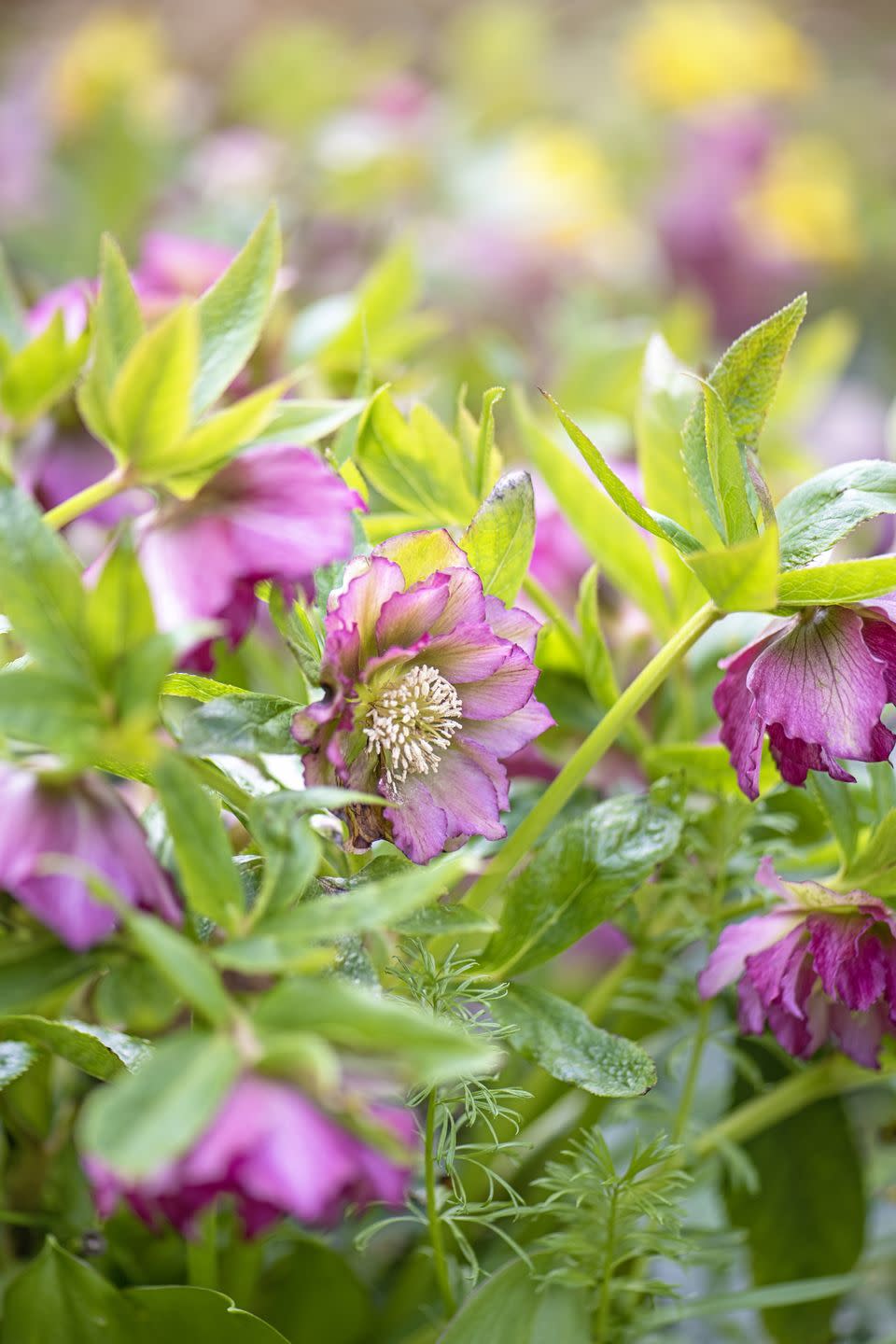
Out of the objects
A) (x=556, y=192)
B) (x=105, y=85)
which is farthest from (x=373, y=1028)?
(x=105, y=85)

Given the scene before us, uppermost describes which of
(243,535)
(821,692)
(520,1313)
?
(243,535)

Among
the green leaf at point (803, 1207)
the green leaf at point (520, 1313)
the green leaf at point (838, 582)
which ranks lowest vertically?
the green leaf at point (803, 1207)

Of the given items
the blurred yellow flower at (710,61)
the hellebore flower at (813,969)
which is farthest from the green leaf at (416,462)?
the blurred yellow flower at (710,61)

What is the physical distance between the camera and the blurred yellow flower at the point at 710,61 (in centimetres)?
137

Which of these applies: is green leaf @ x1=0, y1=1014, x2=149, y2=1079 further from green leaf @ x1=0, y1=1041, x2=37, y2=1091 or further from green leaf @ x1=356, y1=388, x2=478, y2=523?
green leaf @ x1=356, y1=388, x2=478, y2=523

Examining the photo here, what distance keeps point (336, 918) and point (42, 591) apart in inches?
3.5

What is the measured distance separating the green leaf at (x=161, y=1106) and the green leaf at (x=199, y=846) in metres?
0.04

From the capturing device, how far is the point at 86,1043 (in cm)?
30

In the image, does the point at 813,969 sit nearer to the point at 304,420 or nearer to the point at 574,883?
the point at 574,883

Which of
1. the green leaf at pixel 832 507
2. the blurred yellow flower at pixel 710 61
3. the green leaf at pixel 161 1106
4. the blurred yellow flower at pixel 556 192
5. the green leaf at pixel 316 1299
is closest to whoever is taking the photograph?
the green leaf at pixel 161 1106

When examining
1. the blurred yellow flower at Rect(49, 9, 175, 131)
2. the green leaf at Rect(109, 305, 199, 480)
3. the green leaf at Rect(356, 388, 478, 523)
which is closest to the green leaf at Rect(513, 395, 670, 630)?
the green leaf at Rect(356, 388, 478, 523)

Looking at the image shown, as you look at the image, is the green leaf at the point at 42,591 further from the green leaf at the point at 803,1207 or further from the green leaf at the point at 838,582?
the green leaf at the point at 803,1207

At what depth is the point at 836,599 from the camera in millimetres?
300

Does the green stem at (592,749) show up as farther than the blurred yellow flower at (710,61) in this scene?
No
